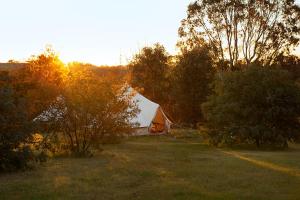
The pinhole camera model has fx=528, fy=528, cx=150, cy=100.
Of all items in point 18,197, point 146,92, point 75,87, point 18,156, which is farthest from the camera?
point 146,92

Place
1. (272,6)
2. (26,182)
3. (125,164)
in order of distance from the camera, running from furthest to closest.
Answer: (272,6) → (125,164) → (26,182)

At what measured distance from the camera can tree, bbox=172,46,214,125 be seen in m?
44.6

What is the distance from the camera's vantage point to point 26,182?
1120cm

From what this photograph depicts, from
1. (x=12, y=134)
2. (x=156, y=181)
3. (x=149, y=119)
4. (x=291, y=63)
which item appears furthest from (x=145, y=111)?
(x=156, y=181)

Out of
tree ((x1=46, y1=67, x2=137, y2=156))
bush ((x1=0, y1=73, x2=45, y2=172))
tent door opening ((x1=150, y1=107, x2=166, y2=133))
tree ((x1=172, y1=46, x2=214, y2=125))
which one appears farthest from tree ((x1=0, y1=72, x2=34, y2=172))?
tree ((x1=172, y1=46, x2=214, y2=125))

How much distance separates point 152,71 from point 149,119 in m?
15.2

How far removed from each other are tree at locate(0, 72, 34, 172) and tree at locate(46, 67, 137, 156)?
14.0 ft

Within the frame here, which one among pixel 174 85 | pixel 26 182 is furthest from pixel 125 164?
pixel 174 85

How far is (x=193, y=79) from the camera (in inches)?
1762

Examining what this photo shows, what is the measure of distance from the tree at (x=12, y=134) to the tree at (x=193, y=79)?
3097 centimetres

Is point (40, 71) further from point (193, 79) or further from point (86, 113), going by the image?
point (86, 113)

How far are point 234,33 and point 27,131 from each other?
109ft

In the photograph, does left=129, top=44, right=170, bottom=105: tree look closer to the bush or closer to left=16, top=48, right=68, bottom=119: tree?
left=16, top=48, right=68, bottom=119: tree

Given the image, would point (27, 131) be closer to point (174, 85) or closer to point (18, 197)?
point (18, 197)
